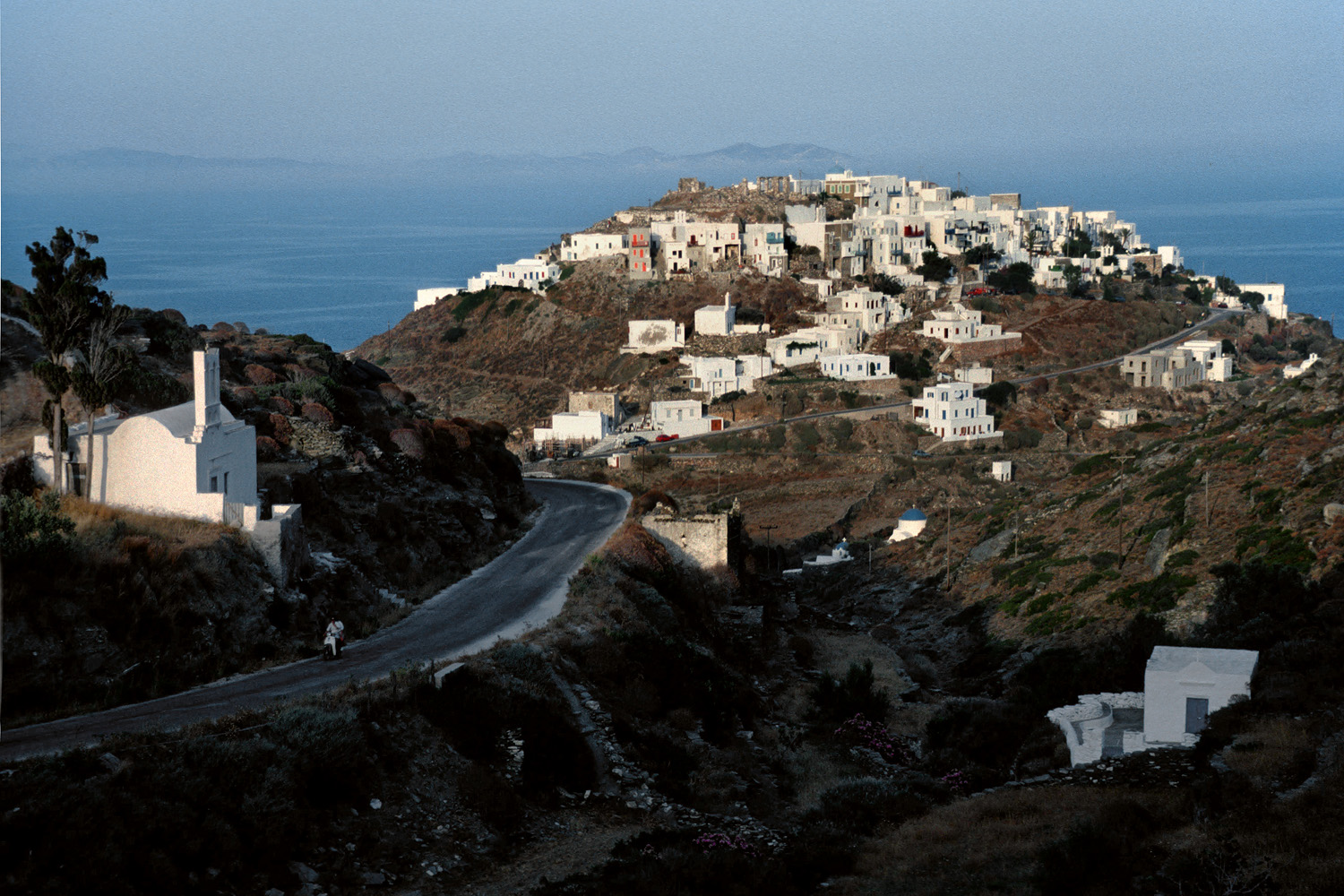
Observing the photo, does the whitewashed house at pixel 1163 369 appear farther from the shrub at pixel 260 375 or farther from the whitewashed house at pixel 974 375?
the shrub at pixel 260 375

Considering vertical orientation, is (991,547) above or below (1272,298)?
below

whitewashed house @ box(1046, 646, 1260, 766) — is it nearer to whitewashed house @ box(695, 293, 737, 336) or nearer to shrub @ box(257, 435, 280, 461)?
shrub @ box(257, 435, 280, 461)

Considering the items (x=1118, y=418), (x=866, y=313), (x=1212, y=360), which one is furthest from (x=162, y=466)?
(x=1212, y=360)

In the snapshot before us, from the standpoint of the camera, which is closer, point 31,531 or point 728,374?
point 31,531

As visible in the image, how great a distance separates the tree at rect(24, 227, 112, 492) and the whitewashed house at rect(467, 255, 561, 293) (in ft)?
328

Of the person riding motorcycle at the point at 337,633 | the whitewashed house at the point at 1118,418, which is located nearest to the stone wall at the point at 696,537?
the person riding motorcycle at the point at 337,633

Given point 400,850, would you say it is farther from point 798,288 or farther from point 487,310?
point 487,310

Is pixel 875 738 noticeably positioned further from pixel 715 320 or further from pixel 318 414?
pixel 715 320

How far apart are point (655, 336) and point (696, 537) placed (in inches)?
2714

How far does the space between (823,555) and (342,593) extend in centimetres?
3247

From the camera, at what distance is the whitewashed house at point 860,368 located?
85.2 meters

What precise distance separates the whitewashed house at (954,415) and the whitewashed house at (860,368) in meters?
7.72

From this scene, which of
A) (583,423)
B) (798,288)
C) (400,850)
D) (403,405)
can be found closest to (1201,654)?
(400,850)

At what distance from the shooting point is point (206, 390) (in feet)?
65.1
